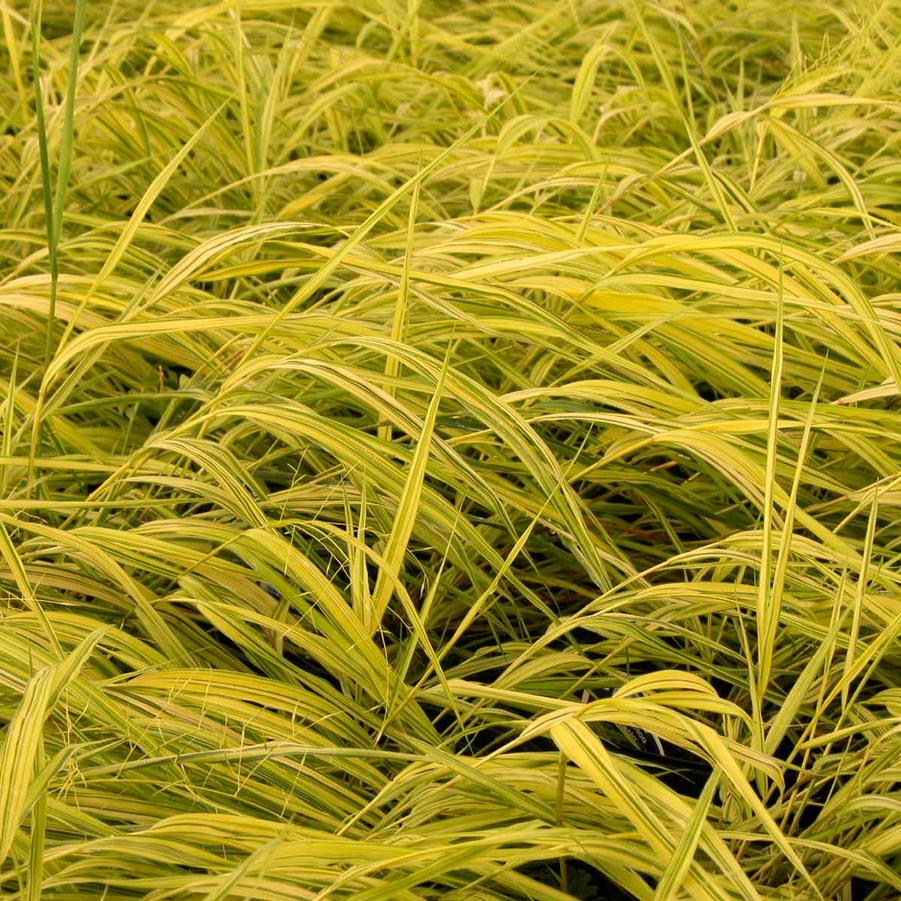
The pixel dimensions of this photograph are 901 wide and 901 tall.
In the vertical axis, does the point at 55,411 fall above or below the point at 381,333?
below

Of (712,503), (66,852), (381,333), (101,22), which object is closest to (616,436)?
(712,503)

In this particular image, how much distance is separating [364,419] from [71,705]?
0.50 meters

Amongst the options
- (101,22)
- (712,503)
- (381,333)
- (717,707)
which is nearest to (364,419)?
(381,333)

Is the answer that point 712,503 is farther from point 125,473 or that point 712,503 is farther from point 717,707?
point 125,473

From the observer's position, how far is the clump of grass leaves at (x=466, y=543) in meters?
0.85

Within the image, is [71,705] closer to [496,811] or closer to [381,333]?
[496,811]

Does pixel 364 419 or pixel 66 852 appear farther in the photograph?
pixel 364 419

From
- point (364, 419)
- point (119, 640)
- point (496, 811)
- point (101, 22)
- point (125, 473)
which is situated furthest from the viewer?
point (101, 22)

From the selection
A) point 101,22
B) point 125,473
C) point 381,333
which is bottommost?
point 101,22

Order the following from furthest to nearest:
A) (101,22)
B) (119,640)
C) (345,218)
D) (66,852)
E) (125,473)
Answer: (101,22) → (345,218) → (125,473) → (119,640) → (66,852)

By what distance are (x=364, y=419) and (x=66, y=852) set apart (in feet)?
2.09

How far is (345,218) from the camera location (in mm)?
1809

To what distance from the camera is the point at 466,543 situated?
46.2 inches

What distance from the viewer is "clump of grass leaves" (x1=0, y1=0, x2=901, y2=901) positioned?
85cm
